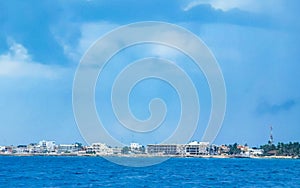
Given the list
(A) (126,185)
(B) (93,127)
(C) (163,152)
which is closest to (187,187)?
(A) (126,185)

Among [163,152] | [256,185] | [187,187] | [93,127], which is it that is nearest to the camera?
[93,127]

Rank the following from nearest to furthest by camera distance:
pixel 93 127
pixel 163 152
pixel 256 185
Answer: pixel 93 127 → pixel 256 185 → pixel 163 152

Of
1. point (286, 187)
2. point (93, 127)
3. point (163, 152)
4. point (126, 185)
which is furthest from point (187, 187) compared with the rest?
point (163, 152)

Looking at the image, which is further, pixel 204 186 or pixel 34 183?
pixel 34 183

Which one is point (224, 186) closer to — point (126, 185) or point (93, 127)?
point (126, 185)

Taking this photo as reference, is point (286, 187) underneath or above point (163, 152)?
underneath

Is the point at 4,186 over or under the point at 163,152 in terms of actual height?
under

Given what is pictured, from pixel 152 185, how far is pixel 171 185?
182 cm

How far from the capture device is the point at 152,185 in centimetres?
5378

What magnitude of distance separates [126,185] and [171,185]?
4.12 m

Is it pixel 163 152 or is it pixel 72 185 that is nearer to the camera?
pixel 72 185

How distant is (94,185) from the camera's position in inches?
2163

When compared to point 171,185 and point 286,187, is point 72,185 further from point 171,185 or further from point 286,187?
point 286,187

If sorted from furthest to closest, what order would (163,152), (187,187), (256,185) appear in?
(163,152) < (256,185) < (187,187)
